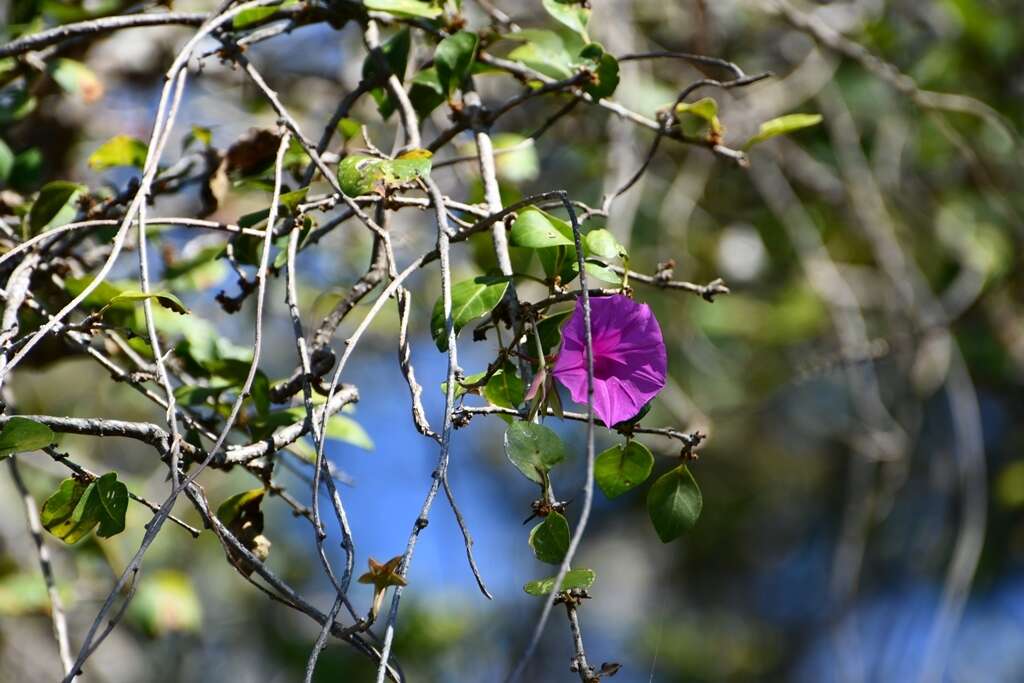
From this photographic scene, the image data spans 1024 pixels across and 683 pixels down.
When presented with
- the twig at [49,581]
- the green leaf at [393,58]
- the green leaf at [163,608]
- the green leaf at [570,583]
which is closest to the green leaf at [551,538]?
the green leaf at [570,583]

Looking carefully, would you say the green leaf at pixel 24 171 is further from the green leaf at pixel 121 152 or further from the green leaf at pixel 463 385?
the green leaf at pixel 463 385

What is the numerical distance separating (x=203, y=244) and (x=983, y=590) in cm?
275

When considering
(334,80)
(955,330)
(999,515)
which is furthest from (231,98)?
(999,515)

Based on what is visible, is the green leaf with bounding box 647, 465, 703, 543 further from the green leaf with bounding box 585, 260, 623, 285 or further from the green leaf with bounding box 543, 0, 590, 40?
the green leaf with bounding box 543, 0, 590, 40

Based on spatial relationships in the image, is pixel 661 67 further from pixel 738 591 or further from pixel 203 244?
pixel 738 591

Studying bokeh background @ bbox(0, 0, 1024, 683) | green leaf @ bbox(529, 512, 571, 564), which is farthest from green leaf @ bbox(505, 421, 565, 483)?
bokeh background @ bbox(0, 0, 1024, 683)

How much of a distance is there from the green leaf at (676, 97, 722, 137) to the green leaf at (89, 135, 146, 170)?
1.65 ft

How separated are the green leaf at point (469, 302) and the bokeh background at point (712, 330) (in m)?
0.29

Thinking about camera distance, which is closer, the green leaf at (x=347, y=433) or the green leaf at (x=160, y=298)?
the green leaf at (x=160, y=298)

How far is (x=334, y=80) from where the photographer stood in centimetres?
167

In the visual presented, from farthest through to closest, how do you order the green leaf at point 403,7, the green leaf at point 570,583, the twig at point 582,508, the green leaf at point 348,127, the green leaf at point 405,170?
the green leaf at point 348,127 < the green leaf at point 403,7 < the green leaf at point 405,170 < the green leaf at point 570,583 < the twig at point 582,508

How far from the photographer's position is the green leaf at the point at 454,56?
2.80ft

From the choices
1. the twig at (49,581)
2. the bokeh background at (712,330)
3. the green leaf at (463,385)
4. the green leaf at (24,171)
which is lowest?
the bokeh background at (712,330)

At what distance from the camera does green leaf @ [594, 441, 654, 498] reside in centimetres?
65
